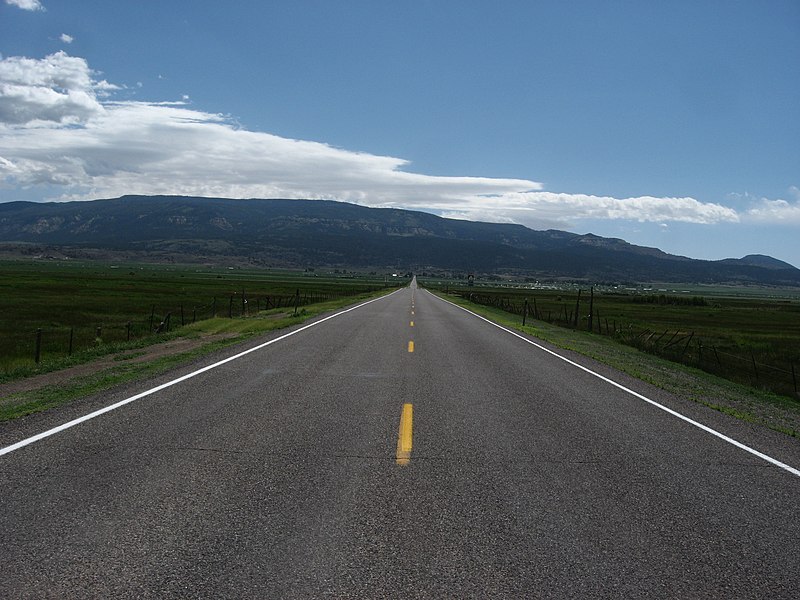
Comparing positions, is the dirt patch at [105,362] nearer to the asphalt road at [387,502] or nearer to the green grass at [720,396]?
the asphalt road at [387,502]

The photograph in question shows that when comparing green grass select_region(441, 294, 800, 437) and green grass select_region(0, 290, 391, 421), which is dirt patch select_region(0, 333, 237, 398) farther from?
green grass select_region(441, 294, 800, 437)

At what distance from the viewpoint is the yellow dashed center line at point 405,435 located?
7199 mm

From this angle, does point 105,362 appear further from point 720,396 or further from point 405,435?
point 720,396

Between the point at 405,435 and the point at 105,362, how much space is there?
32.8ft

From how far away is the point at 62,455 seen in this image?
6.81 m

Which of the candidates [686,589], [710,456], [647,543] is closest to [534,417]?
[710,456]

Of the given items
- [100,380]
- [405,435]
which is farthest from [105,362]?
[405,435]

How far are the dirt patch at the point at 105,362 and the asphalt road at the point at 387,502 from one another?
2.34 meters

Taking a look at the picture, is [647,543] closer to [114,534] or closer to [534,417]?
[114,534]

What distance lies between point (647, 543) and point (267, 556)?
292 cm

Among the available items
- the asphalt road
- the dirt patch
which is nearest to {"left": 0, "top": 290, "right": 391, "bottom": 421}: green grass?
the dirt patch

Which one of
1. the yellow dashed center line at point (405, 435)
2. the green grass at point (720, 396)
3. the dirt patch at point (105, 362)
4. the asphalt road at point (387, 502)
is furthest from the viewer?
the dirt patch at point (105, 362)

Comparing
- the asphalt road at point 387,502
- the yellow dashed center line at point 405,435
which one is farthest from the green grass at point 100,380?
the yellow dashed center line at point 405,435

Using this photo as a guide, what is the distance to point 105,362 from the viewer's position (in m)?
15.3
